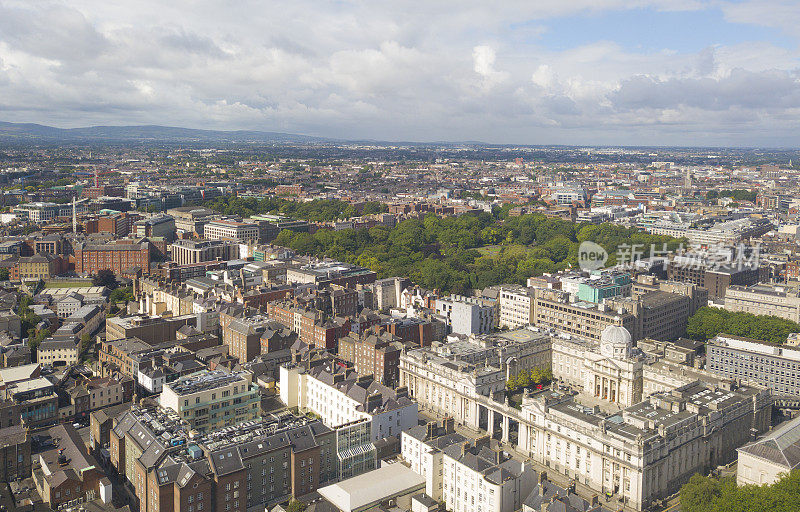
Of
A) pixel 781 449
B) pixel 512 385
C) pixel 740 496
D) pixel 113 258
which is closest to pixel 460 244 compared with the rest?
pixel 113 258

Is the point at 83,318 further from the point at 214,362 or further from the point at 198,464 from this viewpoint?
the point at 198,464

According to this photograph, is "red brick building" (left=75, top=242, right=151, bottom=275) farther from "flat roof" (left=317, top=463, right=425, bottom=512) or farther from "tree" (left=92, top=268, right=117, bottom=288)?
"flat roof" (left=317, top=463, right=425, bottom=512)

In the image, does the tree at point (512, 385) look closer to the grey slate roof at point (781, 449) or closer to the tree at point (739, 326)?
the grey slate roof at point (781, 449)

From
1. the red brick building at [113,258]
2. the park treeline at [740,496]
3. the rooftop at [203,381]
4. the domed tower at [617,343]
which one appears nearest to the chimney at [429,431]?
the rooftop at [203,381]

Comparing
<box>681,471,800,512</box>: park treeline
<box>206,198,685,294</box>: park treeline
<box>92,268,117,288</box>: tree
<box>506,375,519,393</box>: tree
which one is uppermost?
<box>206,198,685,294</box>: park treeline

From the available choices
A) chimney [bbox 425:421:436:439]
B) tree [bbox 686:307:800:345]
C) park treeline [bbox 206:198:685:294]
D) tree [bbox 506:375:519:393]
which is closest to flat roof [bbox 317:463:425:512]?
chimney [bbox 425:421:436:439]

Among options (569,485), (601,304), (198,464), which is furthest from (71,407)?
(601,304)
